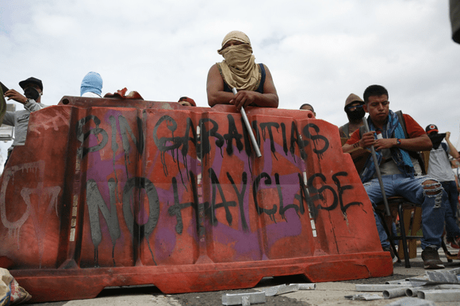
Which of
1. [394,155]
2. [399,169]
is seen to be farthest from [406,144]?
[399,169]

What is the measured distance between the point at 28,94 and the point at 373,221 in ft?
14.4

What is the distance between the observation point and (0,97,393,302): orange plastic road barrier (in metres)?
2.19

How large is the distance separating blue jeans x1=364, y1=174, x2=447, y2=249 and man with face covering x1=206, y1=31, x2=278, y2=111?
1.44 metres

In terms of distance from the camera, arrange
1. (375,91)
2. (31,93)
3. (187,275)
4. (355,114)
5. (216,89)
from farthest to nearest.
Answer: (355,114)
(31,93)
(375,91)
(216,89)
(187,275)

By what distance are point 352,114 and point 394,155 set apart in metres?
2.06

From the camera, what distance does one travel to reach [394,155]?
→ 3420 millimetres

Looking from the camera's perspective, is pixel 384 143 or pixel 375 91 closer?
pixel 384 143

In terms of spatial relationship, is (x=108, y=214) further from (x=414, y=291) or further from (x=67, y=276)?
(x=414, y=291)

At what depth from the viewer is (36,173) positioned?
2.31 meters

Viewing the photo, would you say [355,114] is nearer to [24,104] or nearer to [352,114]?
[352,114]

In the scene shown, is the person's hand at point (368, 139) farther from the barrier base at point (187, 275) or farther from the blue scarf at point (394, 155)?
the barrier base at point (187, 275)

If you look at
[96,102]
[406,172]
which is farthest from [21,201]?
[406,172]

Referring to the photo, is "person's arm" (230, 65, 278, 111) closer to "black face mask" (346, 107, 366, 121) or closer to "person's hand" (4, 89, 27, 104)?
"black face mask" (346, 107, 366, 121)

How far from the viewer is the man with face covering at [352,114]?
17.4ft
